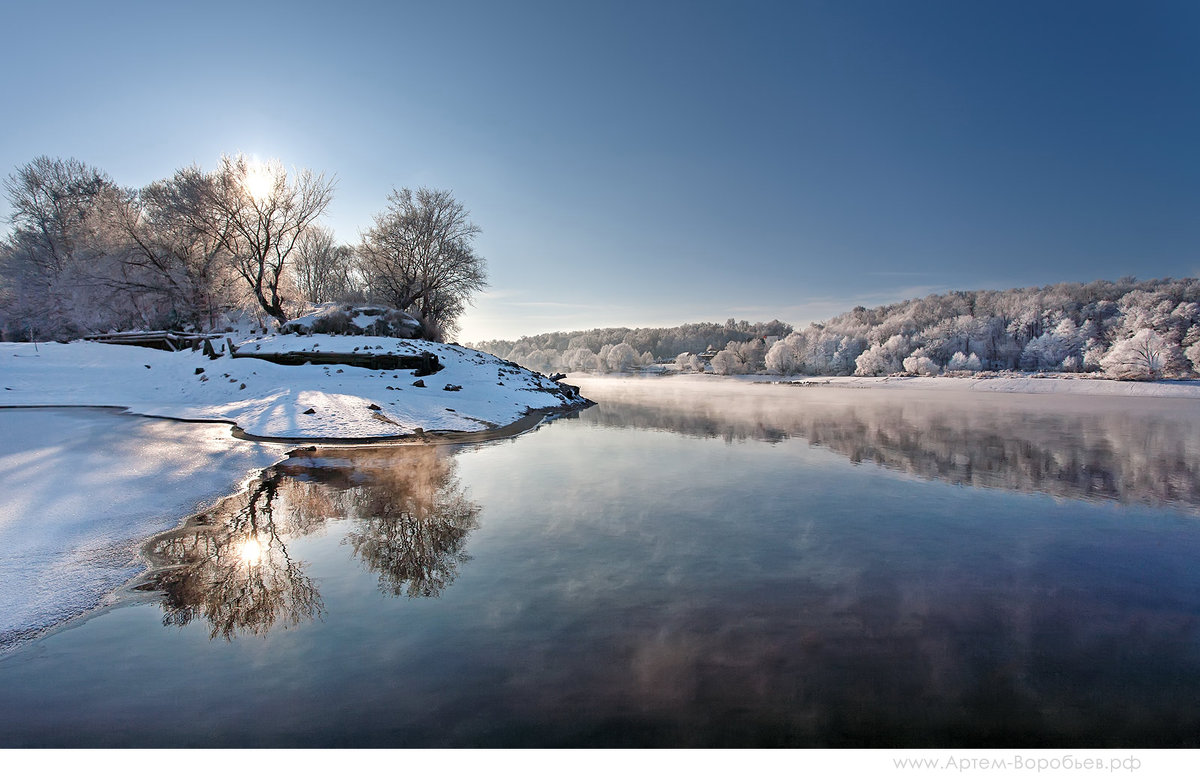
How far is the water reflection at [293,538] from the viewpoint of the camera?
4.64m

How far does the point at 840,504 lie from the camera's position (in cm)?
826

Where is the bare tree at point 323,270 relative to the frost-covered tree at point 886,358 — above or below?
above

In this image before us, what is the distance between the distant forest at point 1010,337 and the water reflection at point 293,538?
73.3m

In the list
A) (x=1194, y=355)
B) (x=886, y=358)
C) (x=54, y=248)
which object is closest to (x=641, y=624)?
(x=54, y=248)

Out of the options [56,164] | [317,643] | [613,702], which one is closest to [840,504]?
[613,702]

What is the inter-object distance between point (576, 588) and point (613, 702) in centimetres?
182

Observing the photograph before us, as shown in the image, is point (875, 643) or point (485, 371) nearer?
point (875, 643)

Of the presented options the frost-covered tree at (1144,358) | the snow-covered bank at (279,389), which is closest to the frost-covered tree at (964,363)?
the frost-covered tree at (1144,358)

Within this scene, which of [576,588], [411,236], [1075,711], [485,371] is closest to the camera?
[1075,711]

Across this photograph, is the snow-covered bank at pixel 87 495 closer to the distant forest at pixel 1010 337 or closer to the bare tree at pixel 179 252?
the bare tree at pixel 179 252

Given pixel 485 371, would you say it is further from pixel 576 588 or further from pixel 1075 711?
pixel 1075 711

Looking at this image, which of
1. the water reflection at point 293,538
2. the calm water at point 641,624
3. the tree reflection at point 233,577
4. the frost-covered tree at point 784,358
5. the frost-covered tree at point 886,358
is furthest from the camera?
the frost-covered tree at point 784,358

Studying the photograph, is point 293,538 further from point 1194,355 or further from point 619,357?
point 619,357

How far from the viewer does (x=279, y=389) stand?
17938mm
